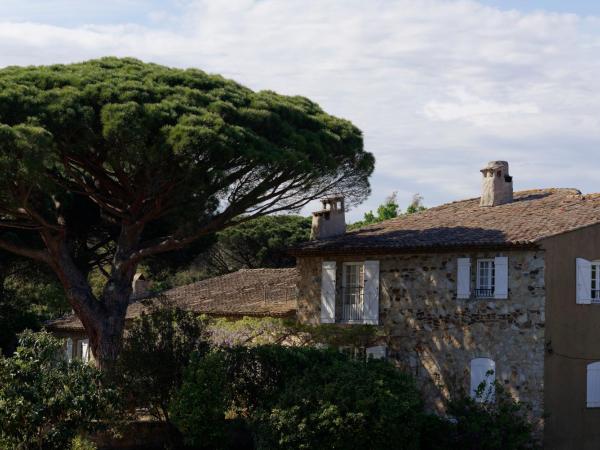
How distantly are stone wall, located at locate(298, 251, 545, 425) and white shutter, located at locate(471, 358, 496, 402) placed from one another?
16 centimetres

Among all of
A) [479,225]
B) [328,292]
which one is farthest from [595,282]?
[328,292]

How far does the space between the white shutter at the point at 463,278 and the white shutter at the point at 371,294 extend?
8.81 ft

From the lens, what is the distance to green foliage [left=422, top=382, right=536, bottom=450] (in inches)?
825

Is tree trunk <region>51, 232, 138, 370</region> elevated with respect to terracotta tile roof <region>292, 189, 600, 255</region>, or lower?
lower

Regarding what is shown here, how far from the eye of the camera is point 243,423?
22.3m

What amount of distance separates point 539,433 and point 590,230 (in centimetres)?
523

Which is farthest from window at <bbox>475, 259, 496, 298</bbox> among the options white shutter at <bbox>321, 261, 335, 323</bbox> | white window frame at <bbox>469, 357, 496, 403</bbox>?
white shutter at <bbox>321, 261, 335, 323</bbox>

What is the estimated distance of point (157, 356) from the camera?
2222 centimetres

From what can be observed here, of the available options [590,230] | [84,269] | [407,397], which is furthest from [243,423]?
[84,269]

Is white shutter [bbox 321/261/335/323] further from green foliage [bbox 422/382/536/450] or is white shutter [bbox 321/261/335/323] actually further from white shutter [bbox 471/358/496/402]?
green foliage [bbox 422/382/536/450]

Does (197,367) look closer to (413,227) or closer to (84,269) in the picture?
(413,227)

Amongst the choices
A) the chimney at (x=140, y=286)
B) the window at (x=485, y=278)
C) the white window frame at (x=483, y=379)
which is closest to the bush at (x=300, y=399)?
the white window frame at (x=483, y=379)

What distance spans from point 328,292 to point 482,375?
18.6 ft

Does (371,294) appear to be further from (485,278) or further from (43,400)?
(43,400)
